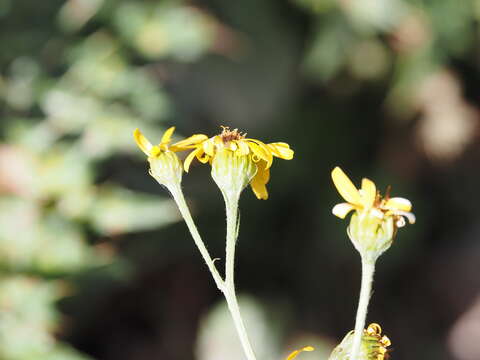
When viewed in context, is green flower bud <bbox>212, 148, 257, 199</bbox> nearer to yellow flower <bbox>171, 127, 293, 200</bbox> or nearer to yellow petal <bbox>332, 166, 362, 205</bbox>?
yellow flower <bbox>171, 127, 293, 200</bbox>

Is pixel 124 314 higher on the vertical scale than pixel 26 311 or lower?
higher

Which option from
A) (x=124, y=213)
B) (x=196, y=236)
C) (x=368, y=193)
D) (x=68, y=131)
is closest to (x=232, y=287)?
(x=196, y=236)

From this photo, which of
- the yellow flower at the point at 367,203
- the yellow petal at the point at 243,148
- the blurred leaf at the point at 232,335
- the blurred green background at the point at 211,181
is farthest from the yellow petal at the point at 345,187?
the blurred leaf at the point at 232,335

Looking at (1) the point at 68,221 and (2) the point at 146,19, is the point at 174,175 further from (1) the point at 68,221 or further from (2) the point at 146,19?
(2) the point at 146,19

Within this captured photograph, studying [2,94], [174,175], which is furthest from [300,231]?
[174,175]

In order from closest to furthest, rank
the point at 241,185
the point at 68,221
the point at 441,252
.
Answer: the point at 241,185
the point at 68,221
the point at 441,252

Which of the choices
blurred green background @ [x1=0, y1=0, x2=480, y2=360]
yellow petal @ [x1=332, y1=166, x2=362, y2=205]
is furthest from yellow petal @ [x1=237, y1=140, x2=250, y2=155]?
blurred green background @ [x1=0, y1=0, x2=480, y2=360]
